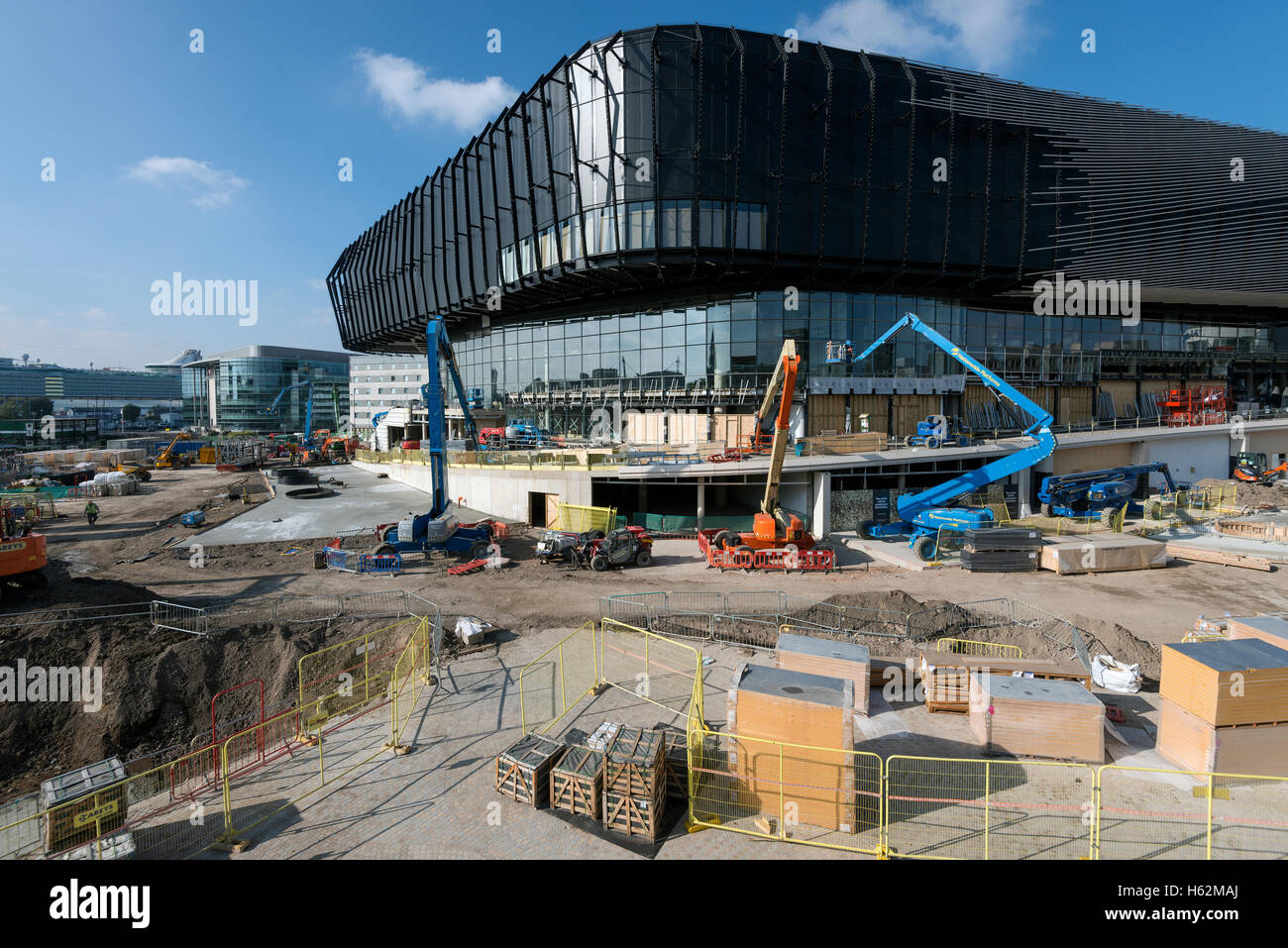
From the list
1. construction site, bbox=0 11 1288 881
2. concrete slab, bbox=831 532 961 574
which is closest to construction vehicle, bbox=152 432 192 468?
construction site, bbox=0 11 1288 881

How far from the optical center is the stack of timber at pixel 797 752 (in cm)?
796

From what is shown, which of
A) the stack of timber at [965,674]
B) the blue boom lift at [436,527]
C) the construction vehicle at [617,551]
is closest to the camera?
the stack of timber at [965,674]

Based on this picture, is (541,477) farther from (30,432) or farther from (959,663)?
(30,432)

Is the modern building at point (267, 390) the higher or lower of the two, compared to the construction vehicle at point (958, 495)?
higher

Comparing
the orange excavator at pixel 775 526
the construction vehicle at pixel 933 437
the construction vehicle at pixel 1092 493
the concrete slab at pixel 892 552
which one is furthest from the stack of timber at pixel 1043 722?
the construction vehicle at pixel 933 437

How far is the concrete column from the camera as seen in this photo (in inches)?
1174

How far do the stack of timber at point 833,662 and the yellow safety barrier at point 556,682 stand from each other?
416 cm

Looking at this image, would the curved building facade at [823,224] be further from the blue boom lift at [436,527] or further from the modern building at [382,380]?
the modern building at [382,380]

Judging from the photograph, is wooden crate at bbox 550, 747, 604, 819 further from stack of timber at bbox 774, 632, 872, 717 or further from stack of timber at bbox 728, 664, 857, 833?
stack of timber at bbox 774, 632, 872, 717

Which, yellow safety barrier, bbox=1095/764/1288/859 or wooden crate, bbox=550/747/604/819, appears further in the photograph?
wooden crate, bbox=550/747/604/819

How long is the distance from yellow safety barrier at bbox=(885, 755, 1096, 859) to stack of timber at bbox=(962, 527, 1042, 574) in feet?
47.9

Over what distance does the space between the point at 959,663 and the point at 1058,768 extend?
2.44 meters

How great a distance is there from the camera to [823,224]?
34812mm
